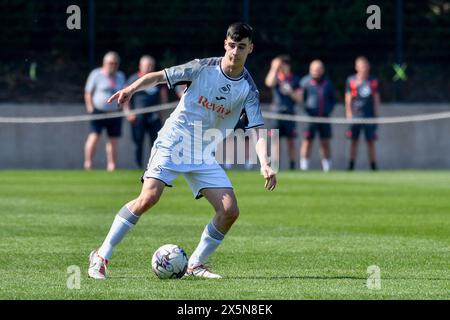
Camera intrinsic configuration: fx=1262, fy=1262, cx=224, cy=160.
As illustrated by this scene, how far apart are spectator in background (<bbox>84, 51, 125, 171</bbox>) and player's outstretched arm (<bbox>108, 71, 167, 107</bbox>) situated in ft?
50.9

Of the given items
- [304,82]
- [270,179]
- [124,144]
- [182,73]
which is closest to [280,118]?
[304,82]

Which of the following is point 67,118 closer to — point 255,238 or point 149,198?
point 255,238

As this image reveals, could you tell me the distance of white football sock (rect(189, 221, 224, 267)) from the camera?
34.8ft

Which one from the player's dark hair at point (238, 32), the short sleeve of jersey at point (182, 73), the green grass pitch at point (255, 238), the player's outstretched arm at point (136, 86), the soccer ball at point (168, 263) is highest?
the player's dark hair at point (238, 32)

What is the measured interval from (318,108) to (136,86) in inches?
705

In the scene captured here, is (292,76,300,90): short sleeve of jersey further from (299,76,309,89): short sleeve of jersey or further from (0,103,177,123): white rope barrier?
(0,103,177,123): white rope barrier

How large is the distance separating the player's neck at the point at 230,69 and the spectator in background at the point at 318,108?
55.5 ft

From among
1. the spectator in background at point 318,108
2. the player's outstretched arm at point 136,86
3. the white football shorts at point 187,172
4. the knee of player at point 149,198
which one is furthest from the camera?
the spectator in background at point 318,108

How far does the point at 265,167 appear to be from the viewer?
32.9 feet

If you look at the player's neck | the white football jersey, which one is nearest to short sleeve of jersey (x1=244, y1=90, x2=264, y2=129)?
the white football jersey

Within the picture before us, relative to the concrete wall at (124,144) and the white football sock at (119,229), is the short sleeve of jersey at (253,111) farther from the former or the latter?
the concrete wall at (124,144)

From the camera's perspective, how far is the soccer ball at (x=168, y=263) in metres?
10.2

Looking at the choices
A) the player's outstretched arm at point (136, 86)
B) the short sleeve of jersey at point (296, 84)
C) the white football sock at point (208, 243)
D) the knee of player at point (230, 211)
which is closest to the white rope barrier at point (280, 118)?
the short sleeve of jersey at point (296, 84)
